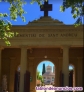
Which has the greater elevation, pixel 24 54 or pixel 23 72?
pixel 24 54

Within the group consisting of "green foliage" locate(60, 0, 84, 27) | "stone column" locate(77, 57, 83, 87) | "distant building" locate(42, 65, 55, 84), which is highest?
"green foliage" locate(60, 0, 84, 27)

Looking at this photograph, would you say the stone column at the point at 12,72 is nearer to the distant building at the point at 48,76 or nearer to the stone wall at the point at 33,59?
the stone wall at the point at 33,59

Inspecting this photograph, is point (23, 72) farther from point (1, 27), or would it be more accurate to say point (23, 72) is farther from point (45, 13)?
point (1, 27)

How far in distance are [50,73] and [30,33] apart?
116046 mm

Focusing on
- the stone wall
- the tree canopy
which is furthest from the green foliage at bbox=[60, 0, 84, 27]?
the stone wall

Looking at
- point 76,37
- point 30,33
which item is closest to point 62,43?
point 76,37

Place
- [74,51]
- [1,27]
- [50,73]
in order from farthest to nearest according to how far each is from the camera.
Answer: [50,73], [74,51], [1,27]

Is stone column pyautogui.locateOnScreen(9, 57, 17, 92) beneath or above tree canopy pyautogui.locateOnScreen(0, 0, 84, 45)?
beneath

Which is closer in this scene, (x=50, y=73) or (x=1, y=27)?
(x=1, y=27)

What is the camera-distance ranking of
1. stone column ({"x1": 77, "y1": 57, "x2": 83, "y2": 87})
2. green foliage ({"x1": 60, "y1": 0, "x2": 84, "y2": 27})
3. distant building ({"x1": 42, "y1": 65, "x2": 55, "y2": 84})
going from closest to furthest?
1. green foliage ({"x1": 60, "y1": 0, "x2": 84, "y2": 27})
2. stone column ({"x1": 77, "y1": 57, "x2": 83, "y2": 87})
3. distant building ({"x1": 42, "y1": 65, "x2": 55, "y2": 84})

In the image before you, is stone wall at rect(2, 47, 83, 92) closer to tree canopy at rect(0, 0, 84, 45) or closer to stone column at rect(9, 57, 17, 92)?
stone column at rect(9, 57, 17, 92)

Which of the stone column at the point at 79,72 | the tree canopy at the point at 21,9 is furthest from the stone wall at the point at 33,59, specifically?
the tree canopy at the point at 21,9

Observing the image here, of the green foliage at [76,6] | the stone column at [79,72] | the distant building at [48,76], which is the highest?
the green foliage at [76,6]

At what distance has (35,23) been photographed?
2341 cm
